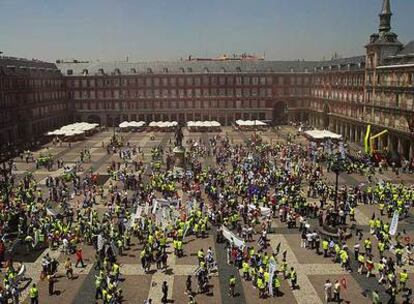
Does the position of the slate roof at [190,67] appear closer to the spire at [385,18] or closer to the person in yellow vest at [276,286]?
the spire at [385,18]

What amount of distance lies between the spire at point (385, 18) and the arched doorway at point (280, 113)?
43.2 metres

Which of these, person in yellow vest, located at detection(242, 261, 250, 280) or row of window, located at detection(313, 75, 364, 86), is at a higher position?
row of window, located at detection(313, 75, 364, 86)

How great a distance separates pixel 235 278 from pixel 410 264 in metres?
12.3

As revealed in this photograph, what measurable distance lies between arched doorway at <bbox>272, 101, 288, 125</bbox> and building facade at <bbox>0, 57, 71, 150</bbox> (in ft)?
181

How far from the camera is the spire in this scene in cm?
8100

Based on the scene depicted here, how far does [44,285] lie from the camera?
28.8m

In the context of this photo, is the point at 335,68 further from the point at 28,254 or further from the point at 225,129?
the point at 28,254

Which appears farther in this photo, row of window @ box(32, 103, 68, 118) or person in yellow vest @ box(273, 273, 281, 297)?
row of window @ box(32, 103, 68, 118)

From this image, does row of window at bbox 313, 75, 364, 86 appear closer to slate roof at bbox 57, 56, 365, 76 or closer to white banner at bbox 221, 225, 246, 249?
slate roof at bbox 57, 56, 365, 76

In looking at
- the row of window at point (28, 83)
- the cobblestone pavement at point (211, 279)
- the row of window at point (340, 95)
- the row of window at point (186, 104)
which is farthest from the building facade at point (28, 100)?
the row of window at point (340, 95)

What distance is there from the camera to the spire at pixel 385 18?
8100 cm

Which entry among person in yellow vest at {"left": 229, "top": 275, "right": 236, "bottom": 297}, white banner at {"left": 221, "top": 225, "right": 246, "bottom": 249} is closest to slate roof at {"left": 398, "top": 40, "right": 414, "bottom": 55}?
white banner at {"left": 221, "top": 225, "right": 246, "bottom": 249}

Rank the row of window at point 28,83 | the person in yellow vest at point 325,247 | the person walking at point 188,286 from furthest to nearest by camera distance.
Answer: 1. the row of window at point 28,83
2. the person in yellow vest at point 325,247
3. the person walking at point 188,286

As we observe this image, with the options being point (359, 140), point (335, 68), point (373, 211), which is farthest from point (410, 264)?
point (335, 68)
